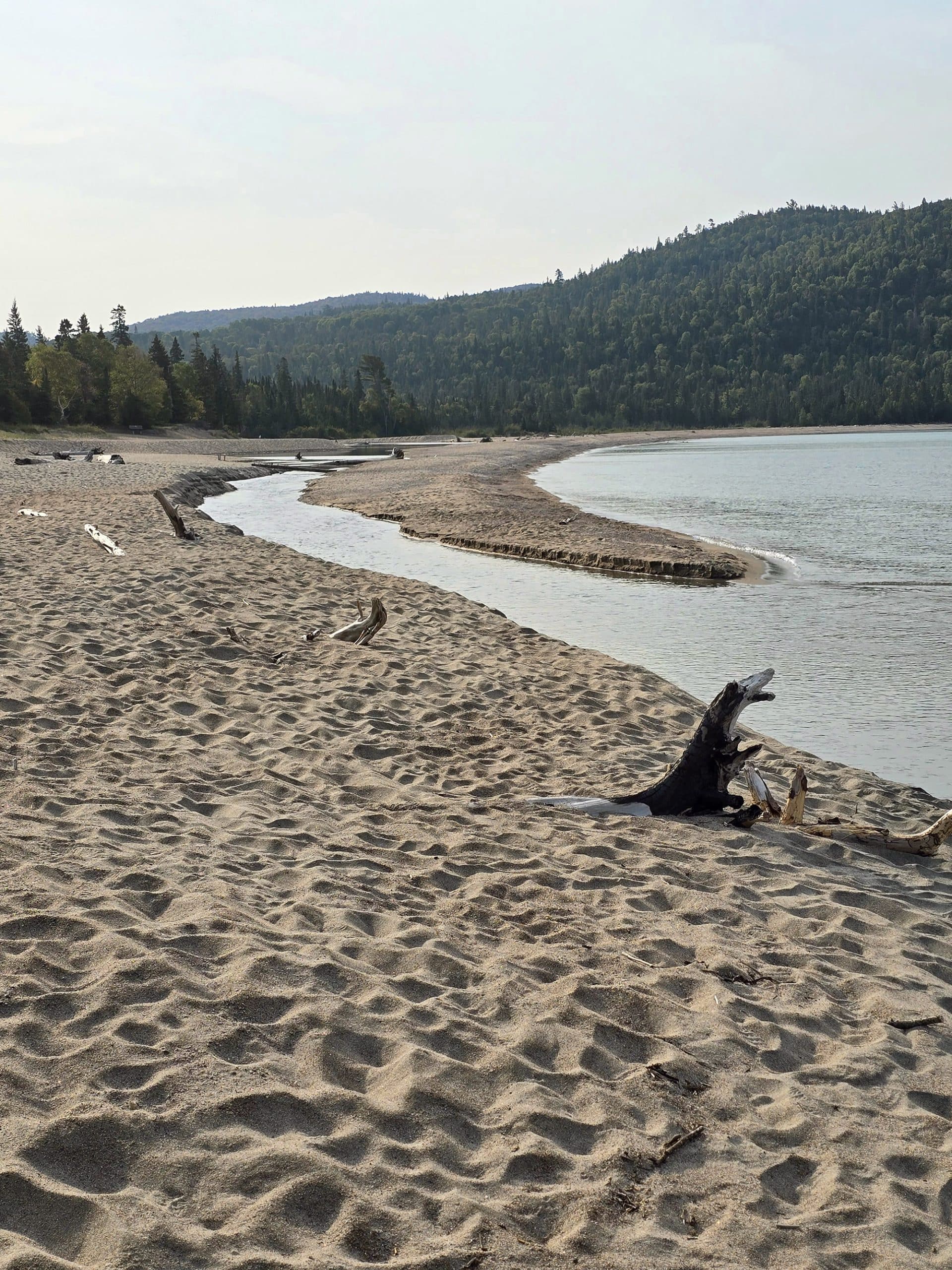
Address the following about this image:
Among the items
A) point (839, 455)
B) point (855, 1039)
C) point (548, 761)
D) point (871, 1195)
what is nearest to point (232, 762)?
point (548, 761)

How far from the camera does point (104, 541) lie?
1972cm

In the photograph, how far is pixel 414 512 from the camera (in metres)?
36.2

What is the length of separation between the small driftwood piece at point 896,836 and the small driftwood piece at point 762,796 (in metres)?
0.30

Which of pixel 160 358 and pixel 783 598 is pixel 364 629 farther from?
pixel 160 358

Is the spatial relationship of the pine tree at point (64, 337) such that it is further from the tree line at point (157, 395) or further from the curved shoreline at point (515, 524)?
the curved shoreline at point (515, 524)

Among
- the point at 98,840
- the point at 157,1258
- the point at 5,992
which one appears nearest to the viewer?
the point at 157,1258

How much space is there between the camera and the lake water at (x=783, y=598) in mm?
11906

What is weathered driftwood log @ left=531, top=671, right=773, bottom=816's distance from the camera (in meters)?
7.91

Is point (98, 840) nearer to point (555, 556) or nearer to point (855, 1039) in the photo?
point (855, 1039)

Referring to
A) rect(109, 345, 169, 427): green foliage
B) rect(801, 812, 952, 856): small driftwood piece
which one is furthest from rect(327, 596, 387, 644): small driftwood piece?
rect(109, 345, 169, 427): green foliage

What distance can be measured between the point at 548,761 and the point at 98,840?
399cm

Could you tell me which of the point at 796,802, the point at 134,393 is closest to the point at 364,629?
the point at 796,802

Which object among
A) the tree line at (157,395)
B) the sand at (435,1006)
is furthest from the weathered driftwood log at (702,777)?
the tree line at (157,395)

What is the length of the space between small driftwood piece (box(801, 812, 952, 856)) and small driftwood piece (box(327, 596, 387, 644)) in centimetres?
658
